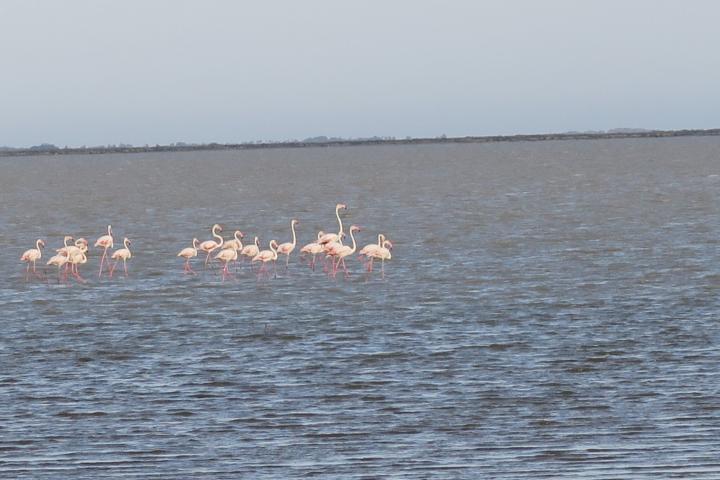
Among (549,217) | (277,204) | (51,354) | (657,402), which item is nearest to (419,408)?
(657,402)

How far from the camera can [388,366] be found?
20.4 metres

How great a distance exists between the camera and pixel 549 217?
52.9 meters

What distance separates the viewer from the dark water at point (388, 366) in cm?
1516

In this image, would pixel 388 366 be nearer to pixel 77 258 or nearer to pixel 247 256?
pixel 77 258

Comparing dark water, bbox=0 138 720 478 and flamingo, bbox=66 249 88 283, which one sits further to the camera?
flamingo, bbox=66 249 88 283

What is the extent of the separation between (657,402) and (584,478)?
3823mm

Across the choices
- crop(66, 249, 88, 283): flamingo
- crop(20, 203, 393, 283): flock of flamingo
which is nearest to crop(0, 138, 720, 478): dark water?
crop(20, 203, 393, 283): flock of flamingo

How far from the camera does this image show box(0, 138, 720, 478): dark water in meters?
15.2

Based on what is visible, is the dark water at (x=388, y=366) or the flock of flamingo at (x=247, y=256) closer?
the dark water at (x=388, y=366)

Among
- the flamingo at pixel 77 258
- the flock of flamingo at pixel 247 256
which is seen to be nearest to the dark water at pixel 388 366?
the flock of flamingo at pixel 247 256

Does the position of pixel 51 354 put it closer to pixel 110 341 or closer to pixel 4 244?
pixel 110 341

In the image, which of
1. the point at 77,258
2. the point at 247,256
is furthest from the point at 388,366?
the point at 247,256

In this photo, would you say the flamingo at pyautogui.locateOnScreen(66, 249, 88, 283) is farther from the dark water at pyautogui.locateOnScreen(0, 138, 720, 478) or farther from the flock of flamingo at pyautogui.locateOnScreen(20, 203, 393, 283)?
the dark water at pyautogui.locateOnScreen(0, 138, 720, 478)

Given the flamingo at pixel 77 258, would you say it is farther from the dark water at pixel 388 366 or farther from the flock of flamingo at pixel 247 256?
the dark water at pixel 388 366
